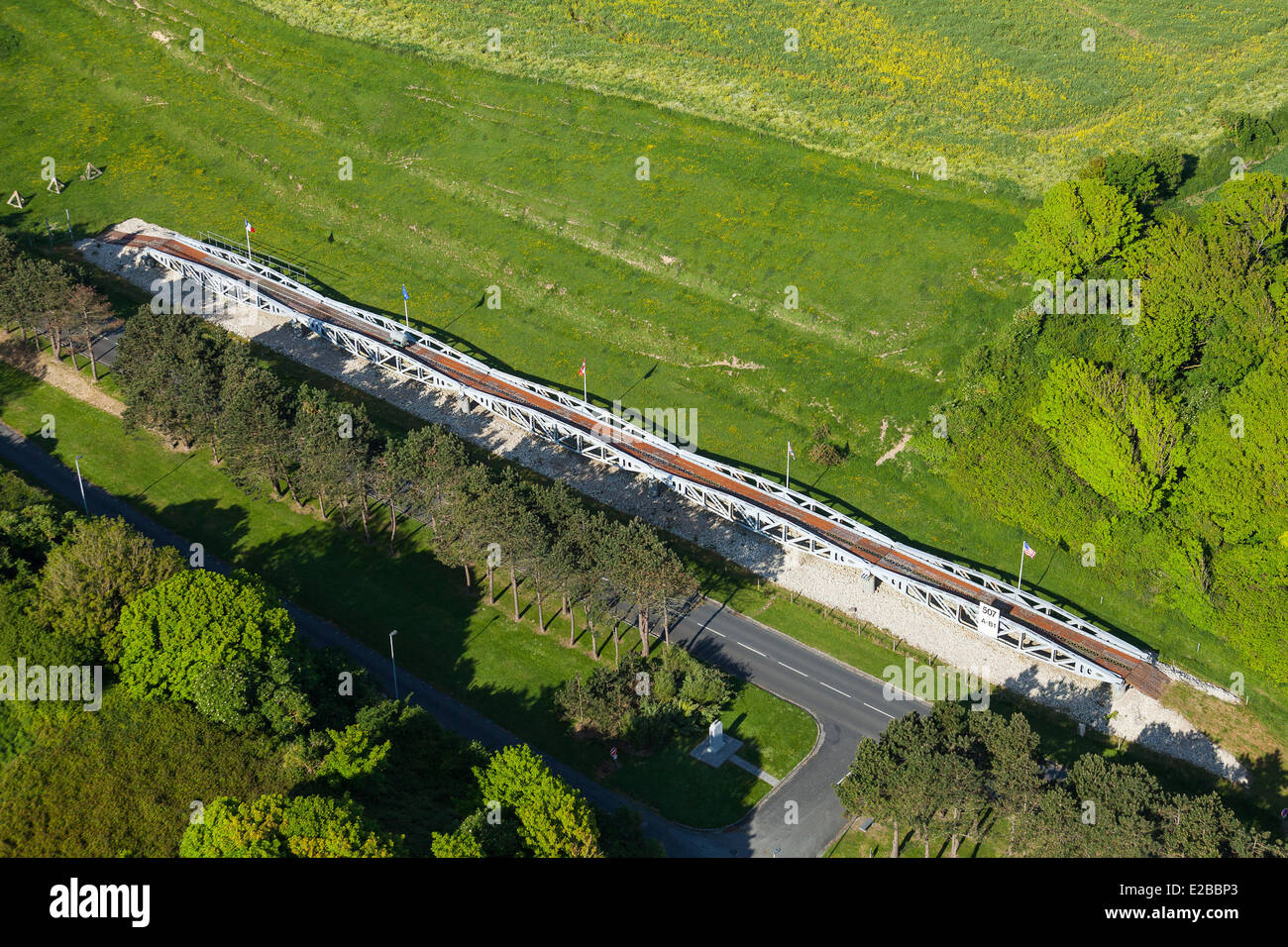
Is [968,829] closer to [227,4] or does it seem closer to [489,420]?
[489,420]

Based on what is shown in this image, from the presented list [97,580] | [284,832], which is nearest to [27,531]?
[97,580]

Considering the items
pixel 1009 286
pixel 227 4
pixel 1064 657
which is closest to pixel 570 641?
pixel 1064 657

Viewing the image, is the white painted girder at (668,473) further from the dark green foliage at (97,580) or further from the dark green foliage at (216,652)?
the dark green foliage at (97,580)

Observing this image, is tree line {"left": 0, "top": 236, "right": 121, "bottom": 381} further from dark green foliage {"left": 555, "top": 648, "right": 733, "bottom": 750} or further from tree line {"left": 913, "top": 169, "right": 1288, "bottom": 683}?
tree line {"left": 913, "top": 169, "right": 1288, "bottom": 683}

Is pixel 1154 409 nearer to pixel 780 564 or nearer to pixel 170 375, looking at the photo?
pixel 780 564

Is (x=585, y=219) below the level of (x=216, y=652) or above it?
above

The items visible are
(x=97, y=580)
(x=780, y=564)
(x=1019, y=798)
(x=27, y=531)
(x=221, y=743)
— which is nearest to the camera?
(x=1019, y=798)

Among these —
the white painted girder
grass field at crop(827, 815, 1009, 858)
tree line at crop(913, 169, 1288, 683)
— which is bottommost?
grass field at crop(827, 815, 1009, 858)

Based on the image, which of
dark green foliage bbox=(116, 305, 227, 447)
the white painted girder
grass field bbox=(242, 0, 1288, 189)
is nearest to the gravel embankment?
the white painted girder

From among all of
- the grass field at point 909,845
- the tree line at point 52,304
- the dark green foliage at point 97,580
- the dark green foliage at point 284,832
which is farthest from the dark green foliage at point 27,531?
the grass field at point 909,845
